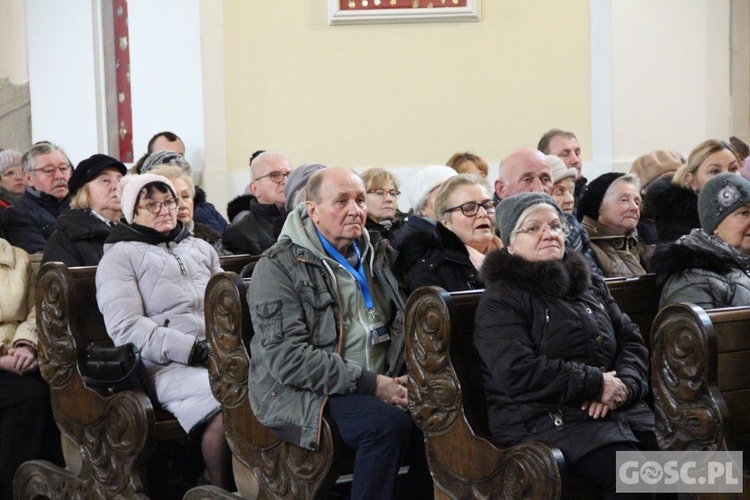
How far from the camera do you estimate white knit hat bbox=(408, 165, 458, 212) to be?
5344 millimetres

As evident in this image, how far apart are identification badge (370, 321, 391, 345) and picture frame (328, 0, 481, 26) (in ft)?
15.8

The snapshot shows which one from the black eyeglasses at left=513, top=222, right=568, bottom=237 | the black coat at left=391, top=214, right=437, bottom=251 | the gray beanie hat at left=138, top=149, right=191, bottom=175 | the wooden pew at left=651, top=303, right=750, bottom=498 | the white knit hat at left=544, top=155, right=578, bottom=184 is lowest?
the wooden pew at left=651, top=303, right=750, bottom=498

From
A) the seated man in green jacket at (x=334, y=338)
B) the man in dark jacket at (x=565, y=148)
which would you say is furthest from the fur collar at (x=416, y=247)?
the man in dark jacket at (x=565, y=148)

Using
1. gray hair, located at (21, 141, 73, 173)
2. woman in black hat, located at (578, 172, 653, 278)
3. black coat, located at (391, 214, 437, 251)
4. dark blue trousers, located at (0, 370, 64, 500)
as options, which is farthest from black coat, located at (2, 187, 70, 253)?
woman in black hat, located at (578, 172, 653, 278)

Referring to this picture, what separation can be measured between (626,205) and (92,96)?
17.7 feet

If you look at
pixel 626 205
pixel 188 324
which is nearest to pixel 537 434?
pixel 188 324

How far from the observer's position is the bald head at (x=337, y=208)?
13.3 feet

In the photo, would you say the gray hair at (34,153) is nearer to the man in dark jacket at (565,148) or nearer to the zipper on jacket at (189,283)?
the zipper on jacket at (189,283)

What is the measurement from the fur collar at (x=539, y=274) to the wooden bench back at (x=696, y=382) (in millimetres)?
429

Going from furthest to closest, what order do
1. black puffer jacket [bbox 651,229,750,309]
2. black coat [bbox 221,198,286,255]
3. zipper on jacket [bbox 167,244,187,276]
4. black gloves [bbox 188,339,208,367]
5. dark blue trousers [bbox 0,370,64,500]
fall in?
1. black coat [bbox 221,198,286,255]
2. dark blue trousers [bbox 0,370,64,500]
3. zipper on jacket [bbox 167,244,187,276]
4. black gloves [bbox 188,339,208,367]
5. black puffer jacket [bbox 651,229,750,309]

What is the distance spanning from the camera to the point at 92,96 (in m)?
9.49

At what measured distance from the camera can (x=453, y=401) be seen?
3.69m

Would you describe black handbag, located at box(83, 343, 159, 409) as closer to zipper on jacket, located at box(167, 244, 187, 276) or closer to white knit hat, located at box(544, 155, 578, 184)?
zipper on jacket, located at box(167, 244, 187, 276)

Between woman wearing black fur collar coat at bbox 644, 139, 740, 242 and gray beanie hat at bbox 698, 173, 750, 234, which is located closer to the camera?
gray beanie hat at bbox 698, 173, 750, 234
